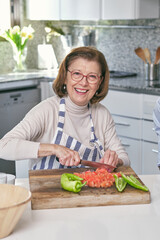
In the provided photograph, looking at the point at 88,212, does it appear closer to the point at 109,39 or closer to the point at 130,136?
the point at 130,136

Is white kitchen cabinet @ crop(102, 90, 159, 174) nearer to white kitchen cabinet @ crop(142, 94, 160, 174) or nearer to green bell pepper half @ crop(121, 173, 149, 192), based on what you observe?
white kitchen cabinet @ crop(142, 94, 160, 174)

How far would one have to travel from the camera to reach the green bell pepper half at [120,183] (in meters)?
1.58

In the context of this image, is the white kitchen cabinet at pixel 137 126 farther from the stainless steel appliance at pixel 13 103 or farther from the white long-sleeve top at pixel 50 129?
the white long-sleeve top at pixel 50 129

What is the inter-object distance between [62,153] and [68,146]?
256mm

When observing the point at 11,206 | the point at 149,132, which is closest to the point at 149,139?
the point at 149,132

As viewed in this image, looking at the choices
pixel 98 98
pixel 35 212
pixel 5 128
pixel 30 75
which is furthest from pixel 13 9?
pixel 35 212

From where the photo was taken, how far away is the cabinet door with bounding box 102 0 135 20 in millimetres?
3736

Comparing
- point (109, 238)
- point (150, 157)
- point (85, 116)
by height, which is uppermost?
point (85, 116)

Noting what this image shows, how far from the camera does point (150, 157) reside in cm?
345

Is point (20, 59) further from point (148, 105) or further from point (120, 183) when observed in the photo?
point (120, 183)

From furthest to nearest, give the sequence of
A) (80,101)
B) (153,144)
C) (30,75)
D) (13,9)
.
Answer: (13,9), (30,75), (153,144), (80,101)

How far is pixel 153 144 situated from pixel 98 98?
4.11ft

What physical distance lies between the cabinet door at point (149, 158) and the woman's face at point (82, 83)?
1348 millimetres

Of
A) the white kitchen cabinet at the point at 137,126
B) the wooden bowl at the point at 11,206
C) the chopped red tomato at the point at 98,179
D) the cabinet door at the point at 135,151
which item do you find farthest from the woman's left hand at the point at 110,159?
the cabinet door at the point at 135,151
